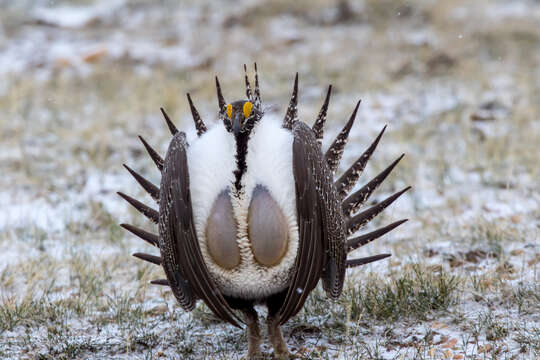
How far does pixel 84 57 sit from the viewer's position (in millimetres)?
8039

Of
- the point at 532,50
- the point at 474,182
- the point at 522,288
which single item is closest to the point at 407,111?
the point at 474,182

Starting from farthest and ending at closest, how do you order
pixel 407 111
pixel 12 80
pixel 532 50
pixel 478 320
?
1. pixel 532 50
2. pixel 12 80
3. pixel 407 111
4. pixel 478 320

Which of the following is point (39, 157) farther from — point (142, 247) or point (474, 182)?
point (474, 182)

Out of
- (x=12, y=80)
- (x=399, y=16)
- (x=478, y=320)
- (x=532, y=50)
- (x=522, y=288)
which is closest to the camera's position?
(x=478, y=320)

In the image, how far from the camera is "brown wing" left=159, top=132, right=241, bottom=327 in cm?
211

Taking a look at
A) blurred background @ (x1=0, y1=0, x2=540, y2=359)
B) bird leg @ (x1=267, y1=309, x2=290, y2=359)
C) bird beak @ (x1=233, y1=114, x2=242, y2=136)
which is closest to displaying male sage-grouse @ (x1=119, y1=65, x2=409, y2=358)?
bird beak @ (x1=233, y1=114, x2=242, y2=136)

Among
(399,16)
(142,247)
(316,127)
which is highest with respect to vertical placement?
(399,16)

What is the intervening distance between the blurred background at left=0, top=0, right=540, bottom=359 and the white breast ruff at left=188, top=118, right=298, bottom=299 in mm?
273

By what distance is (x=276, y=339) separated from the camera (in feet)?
7.89

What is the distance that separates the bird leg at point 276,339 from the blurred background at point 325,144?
0.25 feet

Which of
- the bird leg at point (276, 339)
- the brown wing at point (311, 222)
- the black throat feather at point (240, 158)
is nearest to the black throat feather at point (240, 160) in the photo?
the black throat feather at point (240, 158)

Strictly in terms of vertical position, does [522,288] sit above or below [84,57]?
below

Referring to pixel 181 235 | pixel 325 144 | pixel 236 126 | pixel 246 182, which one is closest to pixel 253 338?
pixel 181 235

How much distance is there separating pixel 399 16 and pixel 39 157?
19.0 feet
